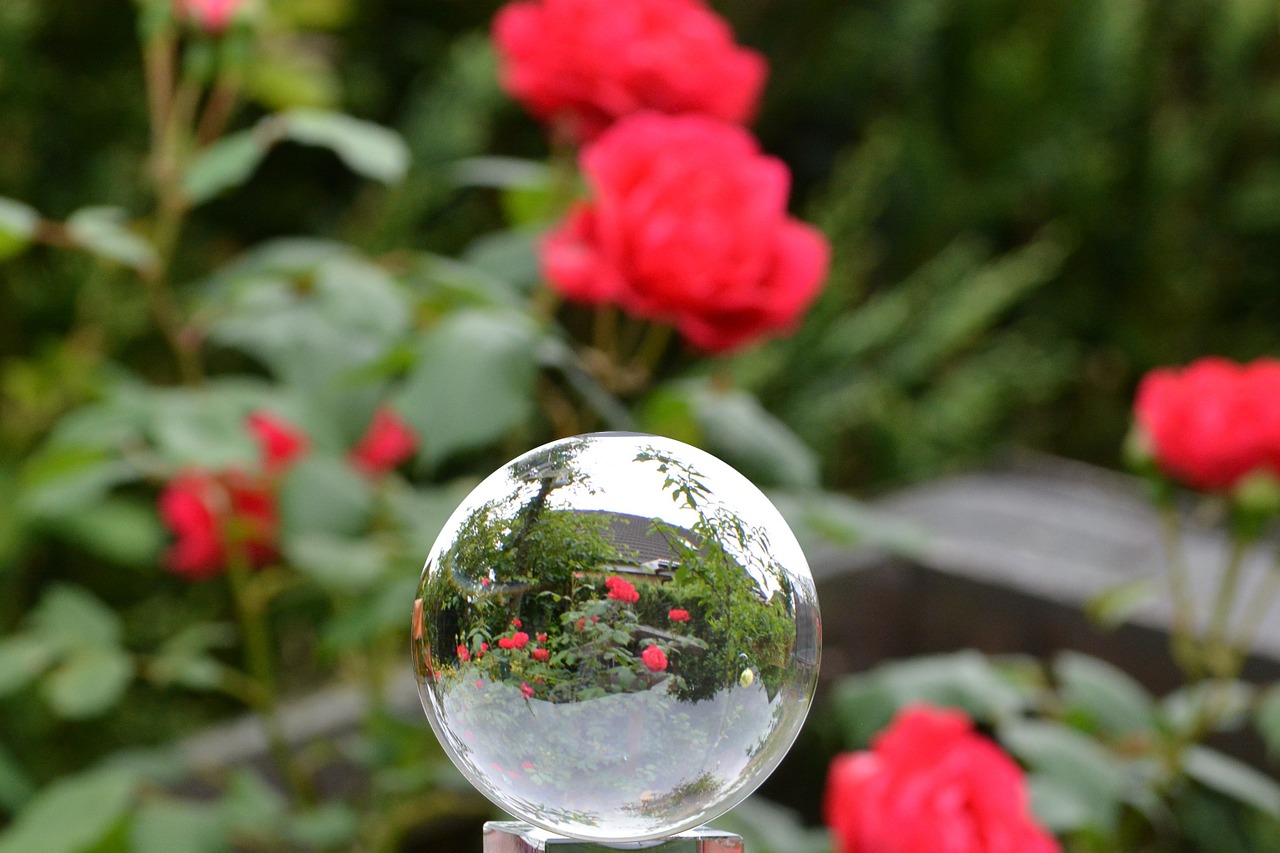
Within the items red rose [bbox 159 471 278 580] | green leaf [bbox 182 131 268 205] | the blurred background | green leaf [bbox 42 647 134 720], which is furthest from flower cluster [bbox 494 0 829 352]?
green leaf [bbox 42 647 134 720]

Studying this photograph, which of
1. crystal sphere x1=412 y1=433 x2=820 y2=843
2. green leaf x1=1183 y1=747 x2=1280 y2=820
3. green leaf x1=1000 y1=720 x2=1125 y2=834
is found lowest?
green leaf x1=1183 y1=747 x2=1280 y2=820

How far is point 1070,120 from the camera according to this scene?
368 cm

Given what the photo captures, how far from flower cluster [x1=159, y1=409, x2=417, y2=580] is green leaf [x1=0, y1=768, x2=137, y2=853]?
0.20 metres

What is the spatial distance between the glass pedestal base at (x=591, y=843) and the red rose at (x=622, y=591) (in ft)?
0.33

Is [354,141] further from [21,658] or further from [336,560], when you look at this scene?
[21,658]

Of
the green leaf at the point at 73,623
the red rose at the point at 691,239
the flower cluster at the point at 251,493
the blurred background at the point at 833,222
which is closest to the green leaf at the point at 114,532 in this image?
the blurred background at the point at 833,222

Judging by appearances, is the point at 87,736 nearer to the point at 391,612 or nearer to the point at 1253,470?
the point at 391,612

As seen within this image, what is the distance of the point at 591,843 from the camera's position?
1.36 feet

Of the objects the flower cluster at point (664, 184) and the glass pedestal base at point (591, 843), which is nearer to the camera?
the glass pedestal base at point (591, 843)

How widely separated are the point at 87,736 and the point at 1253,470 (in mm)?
1728

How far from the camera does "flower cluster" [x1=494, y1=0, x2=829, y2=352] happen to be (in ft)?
2.79

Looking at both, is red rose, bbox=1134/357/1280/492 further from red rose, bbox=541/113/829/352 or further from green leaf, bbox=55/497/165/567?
green leaf, bbox=55/497/165/567

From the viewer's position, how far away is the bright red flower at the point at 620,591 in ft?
1.18

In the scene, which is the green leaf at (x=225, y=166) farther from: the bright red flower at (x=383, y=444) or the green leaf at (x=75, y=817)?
the green leaf at (x=75, y=817)
